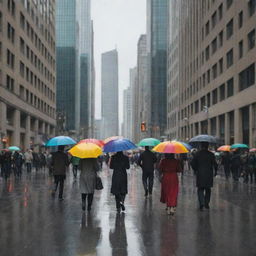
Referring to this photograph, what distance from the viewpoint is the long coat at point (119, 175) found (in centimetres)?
1086

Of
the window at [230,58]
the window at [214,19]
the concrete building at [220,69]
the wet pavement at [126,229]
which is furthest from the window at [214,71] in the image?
the wet pavement at [126,229]

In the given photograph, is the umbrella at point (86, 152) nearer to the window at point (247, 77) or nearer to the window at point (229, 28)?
the window at point (247, 77)

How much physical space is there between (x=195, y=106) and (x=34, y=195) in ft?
163

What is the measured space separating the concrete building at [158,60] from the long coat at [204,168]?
4702 inches

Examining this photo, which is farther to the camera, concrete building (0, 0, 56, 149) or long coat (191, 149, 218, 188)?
concrete building (0, 0, 56, 149)

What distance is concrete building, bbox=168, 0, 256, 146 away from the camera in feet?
118

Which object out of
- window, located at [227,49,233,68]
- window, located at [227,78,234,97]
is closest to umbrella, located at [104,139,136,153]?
window, located at [227,78,234,97]

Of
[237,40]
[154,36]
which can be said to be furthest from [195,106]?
[154,36]

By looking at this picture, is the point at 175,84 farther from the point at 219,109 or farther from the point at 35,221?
the point at 35,221

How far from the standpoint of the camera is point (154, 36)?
471ft

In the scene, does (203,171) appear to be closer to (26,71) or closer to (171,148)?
(171,148)

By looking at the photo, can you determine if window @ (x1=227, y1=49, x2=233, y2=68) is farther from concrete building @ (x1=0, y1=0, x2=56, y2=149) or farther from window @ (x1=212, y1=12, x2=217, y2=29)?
concrete building @ (x1=0, y1=0, x2=56, y2=149)

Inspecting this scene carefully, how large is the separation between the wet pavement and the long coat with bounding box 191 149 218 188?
80 cm

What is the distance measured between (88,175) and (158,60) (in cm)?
13200
